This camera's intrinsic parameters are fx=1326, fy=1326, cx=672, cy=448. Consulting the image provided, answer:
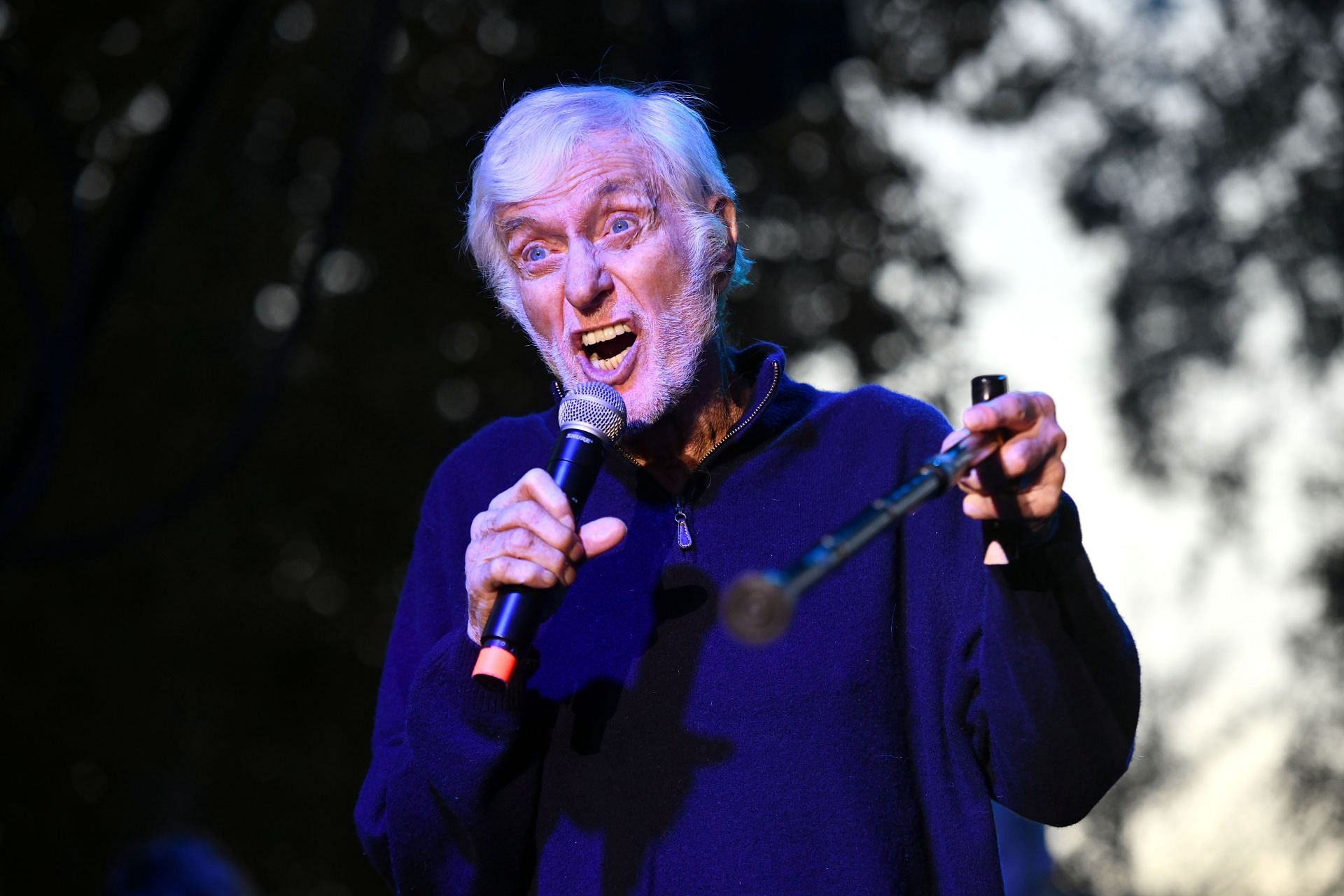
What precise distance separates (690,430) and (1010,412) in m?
0.78

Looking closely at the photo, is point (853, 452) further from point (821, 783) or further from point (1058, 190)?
point (1058, 190)

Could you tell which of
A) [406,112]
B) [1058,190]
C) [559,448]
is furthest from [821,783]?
[406,112]

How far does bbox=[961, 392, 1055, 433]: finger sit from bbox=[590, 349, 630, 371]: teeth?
0.71 meters

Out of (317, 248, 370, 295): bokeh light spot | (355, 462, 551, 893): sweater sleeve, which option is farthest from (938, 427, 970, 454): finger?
(317, 248, 370, 295): bokeh light spot

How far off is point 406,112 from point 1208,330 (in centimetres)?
427

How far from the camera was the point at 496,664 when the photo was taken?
1464 mm

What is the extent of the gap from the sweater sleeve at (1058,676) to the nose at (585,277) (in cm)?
73

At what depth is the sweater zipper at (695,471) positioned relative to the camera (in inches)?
74.0

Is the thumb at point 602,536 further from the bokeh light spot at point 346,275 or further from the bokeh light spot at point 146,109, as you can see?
the bokeh light spot at point 146,109

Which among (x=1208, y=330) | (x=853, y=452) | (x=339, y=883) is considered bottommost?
(x=339, y=883)

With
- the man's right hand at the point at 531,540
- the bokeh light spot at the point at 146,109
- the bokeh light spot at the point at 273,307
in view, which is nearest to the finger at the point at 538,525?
the man's right hand at the point at 531,540

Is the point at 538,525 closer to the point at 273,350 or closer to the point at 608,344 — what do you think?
the point at 608,344

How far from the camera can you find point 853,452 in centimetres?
195

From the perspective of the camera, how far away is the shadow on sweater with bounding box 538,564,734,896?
1725 millimetres
